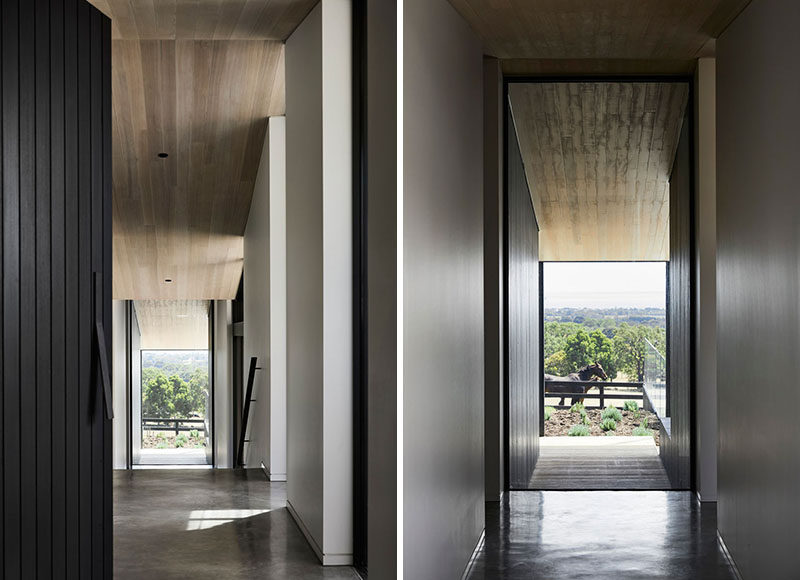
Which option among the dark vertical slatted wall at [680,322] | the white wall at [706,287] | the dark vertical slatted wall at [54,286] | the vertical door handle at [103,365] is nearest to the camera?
the dark vertical slatted wall at [54,286]

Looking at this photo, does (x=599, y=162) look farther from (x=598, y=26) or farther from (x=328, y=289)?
(x=328, y=289)

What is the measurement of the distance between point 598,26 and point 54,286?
3.44 meters

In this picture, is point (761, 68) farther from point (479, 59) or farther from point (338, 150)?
point (338, 150)

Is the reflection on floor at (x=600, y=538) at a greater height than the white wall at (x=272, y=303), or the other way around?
the white wall at (x=272, y=303)

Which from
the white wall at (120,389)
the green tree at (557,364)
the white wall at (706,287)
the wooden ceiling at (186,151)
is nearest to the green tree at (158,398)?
the white wall at (120,389)

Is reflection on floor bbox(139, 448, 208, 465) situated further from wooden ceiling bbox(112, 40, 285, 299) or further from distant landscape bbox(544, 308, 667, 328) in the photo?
distant landscape bbox(544, 308, 667, 328)

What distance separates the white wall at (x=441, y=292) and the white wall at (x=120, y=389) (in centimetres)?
931

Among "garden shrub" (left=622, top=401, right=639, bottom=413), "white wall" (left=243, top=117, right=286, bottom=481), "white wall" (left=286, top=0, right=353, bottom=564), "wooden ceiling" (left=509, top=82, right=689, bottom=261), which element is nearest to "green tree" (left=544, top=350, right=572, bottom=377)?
"garden shrub" (left=622, top=401, right=639, bottom=413)

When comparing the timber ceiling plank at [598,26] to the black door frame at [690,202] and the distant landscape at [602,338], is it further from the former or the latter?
the distant landscape at [602,338]

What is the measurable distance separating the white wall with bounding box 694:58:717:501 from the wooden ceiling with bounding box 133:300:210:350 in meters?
9.34

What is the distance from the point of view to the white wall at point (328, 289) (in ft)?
14.6

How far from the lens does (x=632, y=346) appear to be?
1134 cm

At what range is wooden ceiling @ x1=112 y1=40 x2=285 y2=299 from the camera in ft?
20.0

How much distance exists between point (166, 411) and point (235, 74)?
990cm
